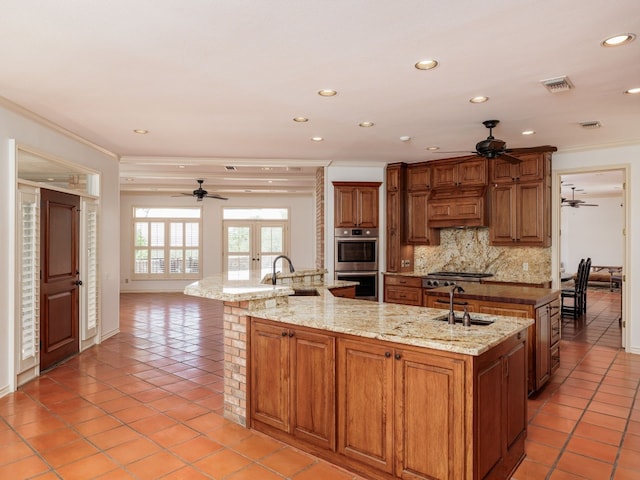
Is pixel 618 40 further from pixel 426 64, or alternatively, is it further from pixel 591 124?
pixel 591 124

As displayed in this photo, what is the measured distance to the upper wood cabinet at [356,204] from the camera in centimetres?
670

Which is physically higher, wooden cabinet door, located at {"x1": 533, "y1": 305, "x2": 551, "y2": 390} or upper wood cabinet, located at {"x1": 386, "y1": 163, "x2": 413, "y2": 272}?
upper wood cabinet, located at {"x1": 386, "y1": 163, "x2": 413, "y2": 272}

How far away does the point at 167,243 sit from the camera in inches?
441

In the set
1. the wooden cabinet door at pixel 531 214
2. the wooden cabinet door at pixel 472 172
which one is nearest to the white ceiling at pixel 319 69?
the wooden cabinet door at pixel 531 214

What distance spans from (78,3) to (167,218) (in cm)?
949

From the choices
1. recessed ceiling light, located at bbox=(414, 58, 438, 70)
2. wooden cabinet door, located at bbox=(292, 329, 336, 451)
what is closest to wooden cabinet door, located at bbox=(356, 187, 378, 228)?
recessed ceiling light, located at bbox=(414, 58, 438, 70)

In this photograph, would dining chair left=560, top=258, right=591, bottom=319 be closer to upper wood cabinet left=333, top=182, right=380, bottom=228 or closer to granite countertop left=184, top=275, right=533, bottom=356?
upper wood cabinet left=333, top=182, right=380, bottom=228

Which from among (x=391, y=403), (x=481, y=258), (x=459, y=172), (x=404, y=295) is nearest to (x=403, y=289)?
(x=404, y=295)

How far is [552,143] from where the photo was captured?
5.43 m

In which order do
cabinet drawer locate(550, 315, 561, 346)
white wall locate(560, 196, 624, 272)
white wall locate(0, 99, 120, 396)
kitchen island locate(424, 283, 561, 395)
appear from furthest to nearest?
white wall locate(560, 196, 624, 272)
cabinet drawer locate(550, 315, 561, 346)
white wall locate(0, 99, 120, 396)
kitchen island locate(424, 283, 561, 395)

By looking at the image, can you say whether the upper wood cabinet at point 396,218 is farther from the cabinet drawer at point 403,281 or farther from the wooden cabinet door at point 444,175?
the wooden cabinet door at point 444,175

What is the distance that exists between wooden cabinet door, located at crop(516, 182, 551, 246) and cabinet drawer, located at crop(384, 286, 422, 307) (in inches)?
62.8

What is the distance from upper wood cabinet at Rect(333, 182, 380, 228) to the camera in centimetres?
670

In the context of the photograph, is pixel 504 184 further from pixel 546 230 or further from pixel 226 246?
pixel 226 246
